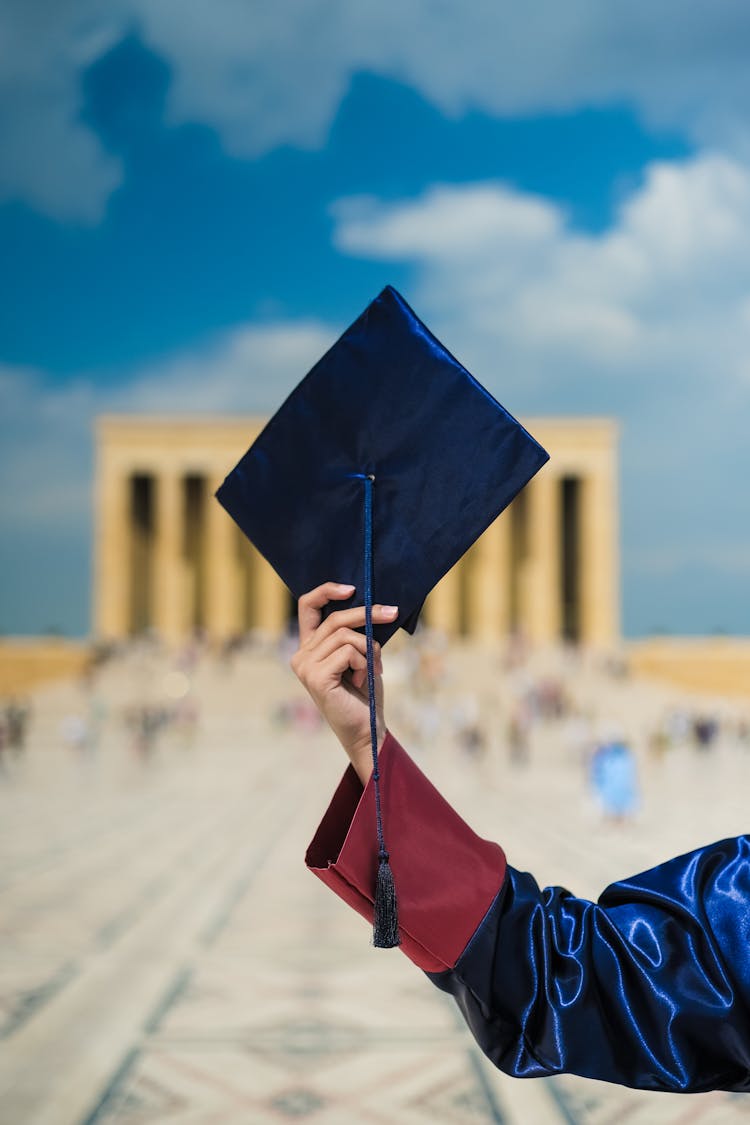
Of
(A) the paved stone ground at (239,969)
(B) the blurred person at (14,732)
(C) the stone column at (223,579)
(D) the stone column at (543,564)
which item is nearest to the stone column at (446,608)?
(D) the stone column at (543,564)

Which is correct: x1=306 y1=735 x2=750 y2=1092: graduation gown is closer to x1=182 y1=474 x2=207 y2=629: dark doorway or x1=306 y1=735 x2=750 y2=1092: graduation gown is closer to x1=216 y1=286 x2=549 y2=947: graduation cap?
x1=216 y1=286 x2=549 y2=947: graduation cap

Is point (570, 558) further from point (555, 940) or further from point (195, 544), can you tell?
point (555, 940)

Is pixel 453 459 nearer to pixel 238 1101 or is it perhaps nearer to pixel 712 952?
pixel 712 952

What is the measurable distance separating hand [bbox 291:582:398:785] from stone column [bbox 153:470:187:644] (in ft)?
185

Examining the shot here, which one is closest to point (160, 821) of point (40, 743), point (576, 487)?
point (40, 743)

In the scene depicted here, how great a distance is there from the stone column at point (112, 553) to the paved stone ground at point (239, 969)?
137 ft

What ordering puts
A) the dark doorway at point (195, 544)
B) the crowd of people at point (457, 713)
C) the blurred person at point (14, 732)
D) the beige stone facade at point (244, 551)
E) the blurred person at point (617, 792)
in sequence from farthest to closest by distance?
the dark doorway at point (195, 544), the beige stone facade at point (244, 551), the blurred person at point (14, 732), the crowd of people at point (457, 713), the blurred person at point (617, 792)

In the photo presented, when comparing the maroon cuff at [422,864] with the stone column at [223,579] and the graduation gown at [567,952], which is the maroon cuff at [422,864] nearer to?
the graduation gown at [567,952]

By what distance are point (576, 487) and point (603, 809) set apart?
50981 millimetres

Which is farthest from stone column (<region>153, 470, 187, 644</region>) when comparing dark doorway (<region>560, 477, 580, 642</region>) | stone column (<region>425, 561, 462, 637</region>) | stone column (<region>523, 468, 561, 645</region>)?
dark doorway (<region>560, 477, 580, 642</region>)

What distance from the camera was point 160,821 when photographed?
12914 mm

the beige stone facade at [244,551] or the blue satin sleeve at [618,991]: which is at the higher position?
the beige stone facade at [244,551]

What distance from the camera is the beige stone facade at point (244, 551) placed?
186 ft

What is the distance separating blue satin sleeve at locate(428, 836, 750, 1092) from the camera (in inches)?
54.1
